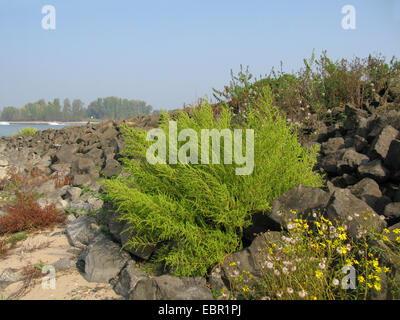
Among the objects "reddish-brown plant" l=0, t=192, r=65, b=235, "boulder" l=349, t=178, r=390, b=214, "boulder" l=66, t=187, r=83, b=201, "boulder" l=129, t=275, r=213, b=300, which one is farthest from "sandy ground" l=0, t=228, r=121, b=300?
"boulder" l=349, t=178, r=390, b=214

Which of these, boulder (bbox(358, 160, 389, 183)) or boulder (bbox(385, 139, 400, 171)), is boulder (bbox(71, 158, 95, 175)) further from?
boulder (bbox(385, 139, 400, 171))

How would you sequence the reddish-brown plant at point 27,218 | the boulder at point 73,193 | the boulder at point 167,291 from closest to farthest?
the boulder at point 167,291 → the reddish-brown plant at point 27,218 → the boulder at point 73,193

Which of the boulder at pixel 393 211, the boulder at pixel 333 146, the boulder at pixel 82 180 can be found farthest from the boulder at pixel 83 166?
the boulder at pixel 393 211

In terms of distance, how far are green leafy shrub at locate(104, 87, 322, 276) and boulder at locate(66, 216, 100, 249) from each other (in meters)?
1.33

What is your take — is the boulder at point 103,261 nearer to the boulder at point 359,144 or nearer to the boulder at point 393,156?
the boulder at point 393,156

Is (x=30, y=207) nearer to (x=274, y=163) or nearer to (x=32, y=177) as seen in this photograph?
(x=32, y=177)

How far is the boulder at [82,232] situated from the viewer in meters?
4.36

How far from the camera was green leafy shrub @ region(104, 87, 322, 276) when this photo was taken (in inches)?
116

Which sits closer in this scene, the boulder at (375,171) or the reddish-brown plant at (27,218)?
the boulder at (375,171)

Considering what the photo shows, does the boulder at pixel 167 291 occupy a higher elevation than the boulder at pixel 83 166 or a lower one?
lower

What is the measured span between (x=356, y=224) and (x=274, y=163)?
901 mm

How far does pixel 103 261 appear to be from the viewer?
3.49 m

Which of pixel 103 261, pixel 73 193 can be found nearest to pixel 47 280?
pixel 103 261

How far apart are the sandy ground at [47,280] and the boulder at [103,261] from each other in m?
0.08
